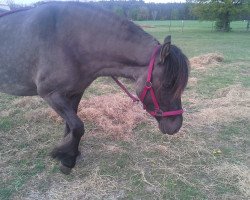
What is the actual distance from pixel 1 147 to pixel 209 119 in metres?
3.12

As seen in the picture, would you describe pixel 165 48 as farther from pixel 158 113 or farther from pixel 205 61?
pixel 205 61

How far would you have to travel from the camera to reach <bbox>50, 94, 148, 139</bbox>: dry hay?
175 inches

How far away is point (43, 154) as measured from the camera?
152 inches

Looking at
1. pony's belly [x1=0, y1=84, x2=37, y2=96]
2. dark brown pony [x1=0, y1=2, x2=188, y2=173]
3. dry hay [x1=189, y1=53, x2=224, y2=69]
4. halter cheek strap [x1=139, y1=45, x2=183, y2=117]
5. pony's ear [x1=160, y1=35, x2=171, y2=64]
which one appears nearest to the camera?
pony's ear [x1=160, y1=35, x2=171, y2=64]

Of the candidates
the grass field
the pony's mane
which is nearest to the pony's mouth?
the pony's mane

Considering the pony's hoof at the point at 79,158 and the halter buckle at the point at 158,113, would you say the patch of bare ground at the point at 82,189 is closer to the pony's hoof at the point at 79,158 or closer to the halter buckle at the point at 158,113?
the pony's hoof at the point at 79,158

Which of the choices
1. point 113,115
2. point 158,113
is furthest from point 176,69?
point 113,115

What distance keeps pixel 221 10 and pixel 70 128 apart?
29.5 metres

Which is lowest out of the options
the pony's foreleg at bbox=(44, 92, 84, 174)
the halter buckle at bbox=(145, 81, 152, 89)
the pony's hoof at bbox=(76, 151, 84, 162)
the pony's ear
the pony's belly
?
the pony's hoof at bbox=(76, 151, 84, 162)

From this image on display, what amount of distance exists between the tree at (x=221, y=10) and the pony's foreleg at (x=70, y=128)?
29.4 metres

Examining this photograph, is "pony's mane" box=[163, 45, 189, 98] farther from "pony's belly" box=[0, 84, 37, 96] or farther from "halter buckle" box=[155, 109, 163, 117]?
"pony's belly" box=[0, 84, 37, 96]

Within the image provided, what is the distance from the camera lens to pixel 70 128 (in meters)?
3.34

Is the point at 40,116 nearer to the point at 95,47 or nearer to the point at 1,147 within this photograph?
the point at 1,147

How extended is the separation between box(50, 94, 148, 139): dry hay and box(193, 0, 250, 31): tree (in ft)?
89.9
